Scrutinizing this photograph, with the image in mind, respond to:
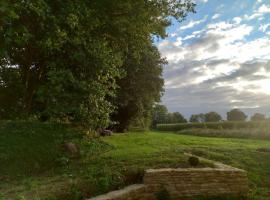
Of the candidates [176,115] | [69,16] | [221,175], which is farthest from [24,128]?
[176,115]

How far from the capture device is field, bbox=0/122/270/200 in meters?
8.77

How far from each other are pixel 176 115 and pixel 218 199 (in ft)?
206

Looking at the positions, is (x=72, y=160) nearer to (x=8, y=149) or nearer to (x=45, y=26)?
(x=8, y=149)

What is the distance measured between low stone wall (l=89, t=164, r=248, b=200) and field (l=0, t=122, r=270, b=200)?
0.52 m

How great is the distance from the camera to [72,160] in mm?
11781

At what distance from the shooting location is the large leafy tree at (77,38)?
1074cm

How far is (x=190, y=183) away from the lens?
384 inches

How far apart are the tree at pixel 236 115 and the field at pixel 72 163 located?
5035 cm

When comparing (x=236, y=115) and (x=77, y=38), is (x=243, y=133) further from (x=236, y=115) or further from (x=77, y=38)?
(x=236, y=115)

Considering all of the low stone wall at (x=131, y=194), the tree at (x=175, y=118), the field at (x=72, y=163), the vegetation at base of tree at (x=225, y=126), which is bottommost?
the low stone wall at (x=131, y=194)

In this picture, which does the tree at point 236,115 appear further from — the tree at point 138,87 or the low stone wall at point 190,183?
the low stone wall at point 190,183

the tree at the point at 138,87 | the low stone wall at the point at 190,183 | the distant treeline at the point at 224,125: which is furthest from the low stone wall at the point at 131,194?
the distant treeline at the point at 224,125

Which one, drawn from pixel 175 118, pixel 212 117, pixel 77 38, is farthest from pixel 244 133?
pixel 175 118

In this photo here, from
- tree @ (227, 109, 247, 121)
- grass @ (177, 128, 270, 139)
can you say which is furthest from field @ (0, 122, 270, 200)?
tree @ (227, 109, 247, 121)
